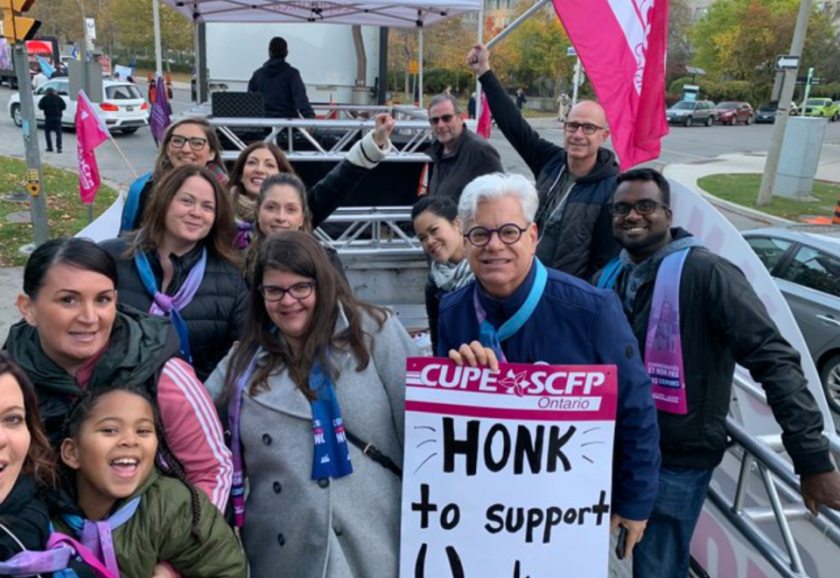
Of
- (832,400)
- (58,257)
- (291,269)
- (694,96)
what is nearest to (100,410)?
(58,257)

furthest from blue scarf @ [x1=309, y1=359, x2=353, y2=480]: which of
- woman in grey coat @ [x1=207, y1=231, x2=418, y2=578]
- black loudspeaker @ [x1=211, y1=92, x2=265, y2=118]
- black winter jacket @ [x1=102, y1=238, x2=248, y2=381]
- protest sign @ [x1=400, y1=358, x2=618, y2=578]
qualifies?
black loudspeaker @ [x1=211, y1=92, x2=265, y2=118]

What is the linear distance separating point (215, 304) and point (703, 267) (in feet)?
6.00

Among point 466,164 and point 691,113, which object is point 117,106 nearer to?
point 466,164

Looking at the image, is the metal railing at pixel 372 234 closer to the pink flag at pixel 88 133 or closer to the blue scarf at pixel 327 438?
the pink flag at pixel 88 133

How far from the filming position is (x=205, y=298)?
8.95 feet

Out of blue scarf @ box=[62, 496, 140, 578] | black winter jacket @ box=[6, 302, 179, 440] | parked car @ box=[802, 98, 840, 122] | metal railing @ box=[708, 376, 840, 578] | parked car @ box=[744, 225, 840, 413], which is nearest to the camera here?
blue scarf @ box=[62, 496, 140, 578]

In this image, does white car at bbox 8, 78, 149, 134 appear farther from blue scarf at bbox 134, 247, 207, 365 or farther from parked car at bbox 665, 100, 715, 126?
parked car at bbox 665, 100, 715, 126

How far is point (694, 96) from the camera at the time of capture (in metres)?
47.7

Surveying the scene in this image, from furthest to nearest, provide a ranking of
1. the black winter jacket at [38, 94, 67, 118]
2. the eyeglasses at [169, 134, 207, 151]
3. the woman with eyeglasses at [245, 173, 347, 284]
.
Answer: the black winter jacket at [38, 94, 67, 118] → the eyeglasses at [169, 134, 207, 151] → the woman with eyeglasses at [245, 173, 347, 284]

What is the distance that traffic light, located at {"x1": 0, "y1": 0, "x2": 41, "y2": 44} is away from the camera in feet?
22.7

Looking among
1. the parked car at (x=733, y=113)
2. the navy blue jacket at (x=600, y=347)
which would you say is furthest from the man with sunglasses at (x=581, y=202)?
the parked car at (x=733, y=113)

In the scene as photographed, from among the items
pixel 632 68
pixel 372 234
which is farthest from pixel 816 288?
pixel 372 234

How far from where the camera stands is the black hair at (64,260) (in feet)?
6.59

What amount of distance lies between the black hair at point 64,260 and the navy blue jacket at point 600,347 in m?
1.17
